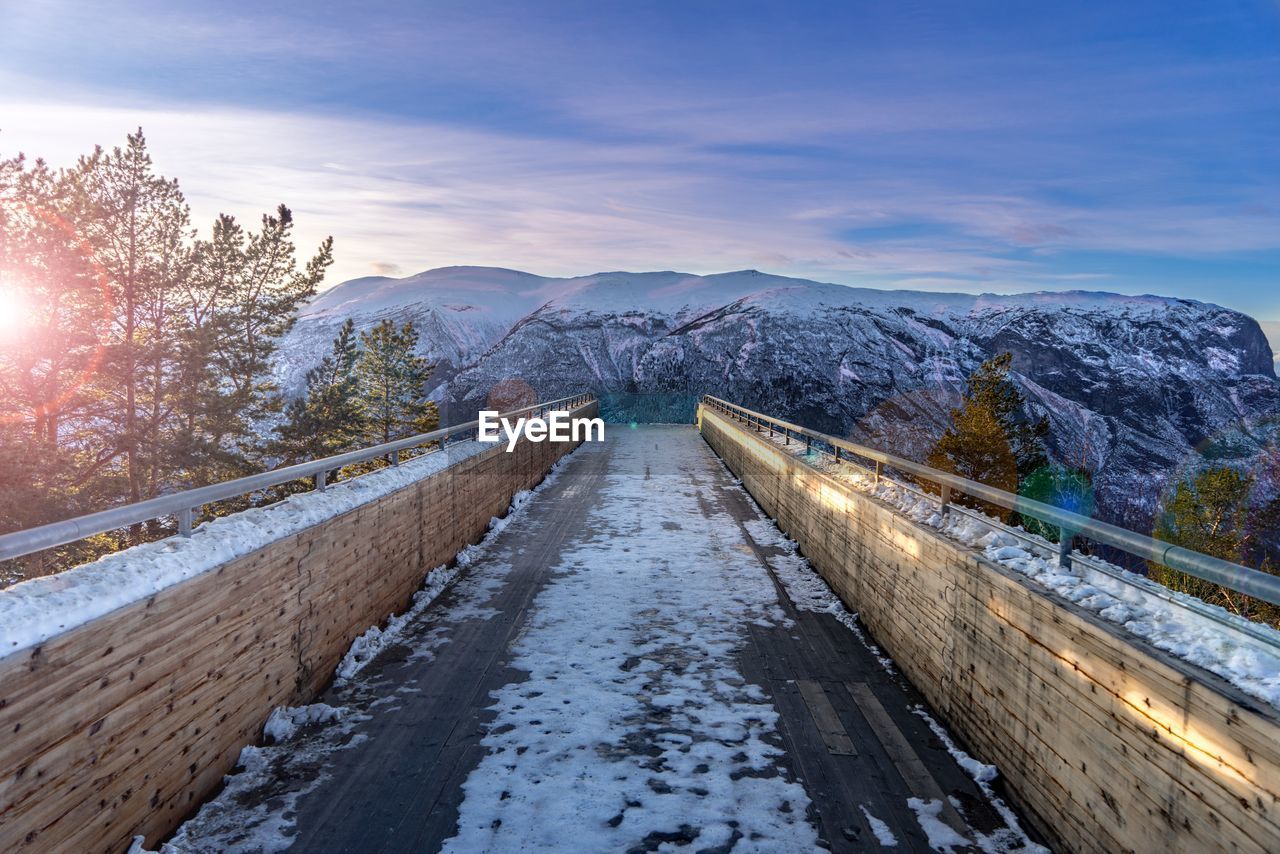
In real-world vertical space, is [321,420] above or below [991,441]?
above

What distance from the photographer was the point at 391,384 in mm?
48656

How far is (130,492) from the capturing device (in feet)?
67.3

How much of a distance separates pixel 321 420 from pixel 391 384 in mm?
15759

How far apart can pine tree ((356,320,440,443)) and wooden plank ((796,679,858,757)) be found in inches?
1723

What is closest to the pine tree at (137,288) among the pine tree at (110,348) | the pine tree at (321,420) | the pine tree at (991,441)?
the pine tree at (110,348)

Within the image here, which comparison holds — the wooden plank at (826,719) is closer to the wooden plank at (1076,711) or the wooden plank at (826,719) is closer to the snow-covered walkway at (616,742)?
the snow-covered walkway at (616,742)

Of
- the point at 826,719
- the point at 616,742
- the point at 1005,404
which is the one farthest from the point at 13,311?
the point at 1005,404

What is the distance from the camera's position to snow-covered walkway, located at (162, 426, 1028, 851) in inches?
169

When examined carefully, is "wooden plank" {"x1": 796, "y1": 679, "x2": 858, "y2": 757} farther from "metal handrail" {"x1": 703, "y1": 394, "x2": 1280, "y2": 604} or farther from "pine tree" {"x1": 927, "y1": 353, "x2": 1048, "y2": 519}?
"pine tree" {"x1": 927, "y1": 353, "x2": 1048, "y2": 519}

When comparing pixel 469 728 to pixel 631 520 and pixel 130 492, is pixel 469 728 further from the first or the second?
pixel 130 492

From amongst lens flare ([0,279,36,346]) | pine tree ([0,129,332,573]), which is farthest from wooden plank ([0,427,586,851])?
lens flare ([0,279,36,346])

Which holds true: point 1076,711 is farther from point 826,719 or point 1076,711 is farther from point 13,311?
point 13,311

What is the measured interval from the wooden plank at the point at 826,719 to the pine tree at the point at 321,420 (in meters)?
29.6

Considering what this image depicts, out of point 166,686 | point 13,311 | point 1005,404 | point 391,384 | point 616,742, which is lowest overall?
point 616,742
